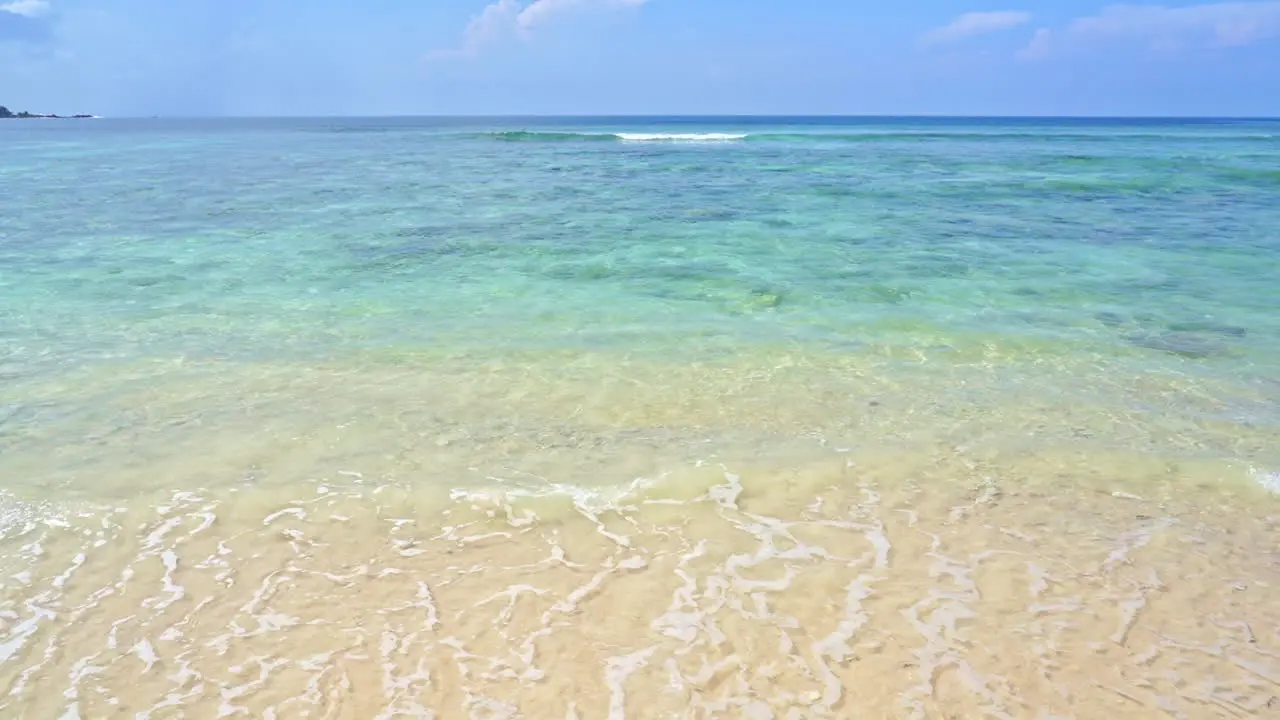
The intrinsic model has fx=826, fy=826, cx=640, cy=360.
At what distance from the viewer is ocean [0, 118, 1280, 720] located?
4.27 meters

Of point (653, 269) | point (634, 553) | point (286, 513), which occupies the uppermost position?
point (653, 269)

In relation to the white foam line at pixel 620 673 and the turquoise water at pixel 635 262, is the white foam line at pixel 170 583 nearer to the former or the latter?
the white foam line at pixel 620 673

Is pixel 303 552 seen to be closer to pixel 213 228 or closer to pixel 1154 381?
pixel 1154 381

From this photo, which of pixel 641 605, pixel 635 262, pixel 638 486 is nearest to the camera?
pixel 641 605

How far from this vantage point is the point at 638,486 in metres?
6.27

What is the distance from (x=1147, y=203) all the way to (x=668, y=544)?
2268 cm

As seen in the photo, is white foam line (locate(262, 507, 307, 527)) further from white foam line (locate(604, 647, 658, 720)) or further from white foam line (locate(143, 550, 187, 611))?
white foam line (locate(604, 647, 658, 720))

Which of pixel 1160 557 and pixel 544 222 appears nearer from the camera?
pixel 1160 557

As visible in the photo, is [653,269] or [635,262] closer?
[653,269]

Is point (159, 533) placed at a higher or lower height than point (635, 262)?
lower

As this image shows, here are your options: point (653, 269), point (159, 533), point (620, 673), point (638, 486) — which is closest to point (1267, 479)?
point (638, 486)

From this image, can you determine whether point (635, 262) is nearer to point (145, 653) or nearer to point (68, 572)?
point (68, 572)

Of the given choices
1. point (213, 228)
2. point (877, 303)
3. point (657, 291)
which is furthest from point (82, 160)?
point (877, 303)

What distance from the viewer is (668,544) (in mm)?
5473
